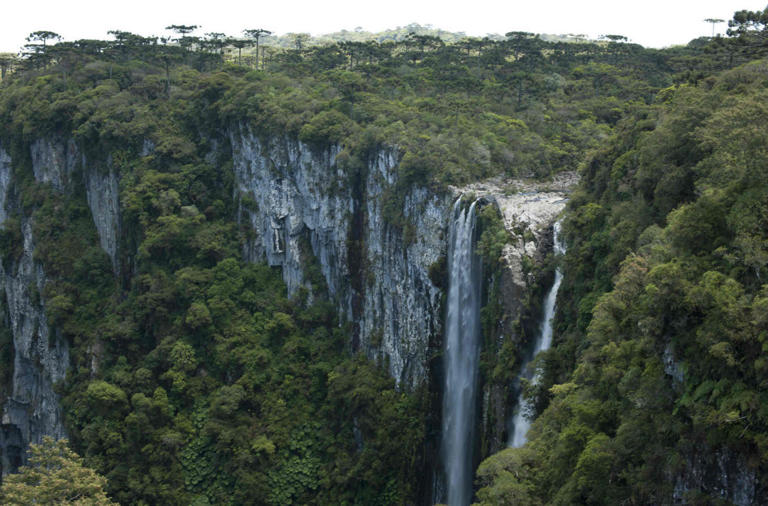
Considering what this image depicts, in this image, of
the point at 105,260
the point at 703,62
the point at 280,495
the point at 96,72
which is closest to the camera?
the point at 703,62

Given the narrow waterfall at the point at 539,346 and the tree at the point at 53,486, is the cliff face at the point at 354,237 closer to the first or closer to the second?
the narrow waterfall at the point at 539,346

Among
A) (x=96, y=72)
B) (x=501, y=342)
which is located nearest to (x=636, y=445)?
(x=501, y=342)

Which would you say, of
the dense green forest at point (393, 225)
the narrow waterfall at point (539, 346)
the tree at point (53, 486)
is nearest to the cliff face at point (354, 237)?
the dense green forest at point (393, 225)

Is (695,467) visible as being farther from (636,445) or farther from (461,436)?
(461,436)

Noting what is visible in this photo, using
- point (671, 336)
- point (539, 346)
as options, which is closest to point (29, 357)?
point (539, 346)

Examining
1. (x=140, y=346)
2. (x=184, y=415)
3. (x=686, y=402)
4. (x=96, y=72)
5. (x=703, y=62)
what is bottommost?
(x=184, y=415)

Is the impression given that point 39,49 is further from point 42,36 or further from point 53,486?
point 53,486

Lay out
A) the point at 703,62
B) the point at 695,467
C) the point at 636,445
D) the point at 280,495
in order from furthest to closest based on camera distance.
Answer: the point at 280,495 → the point at 703,62 → the point at 636,445 → the point at 695,467

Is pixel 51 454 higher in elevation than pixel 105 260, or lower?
lower
